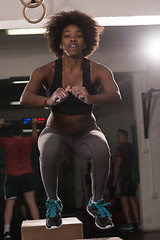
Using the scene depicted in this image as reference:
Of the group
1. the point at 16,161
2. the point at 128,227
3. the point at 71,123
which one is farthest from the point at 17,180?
the point at 71,123

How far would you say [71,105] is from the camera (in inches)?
58.6

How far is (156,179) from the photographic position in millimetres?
4262

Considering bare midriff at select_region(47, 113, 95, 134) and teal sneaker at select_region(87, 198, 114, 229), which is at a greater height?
bare midriff at select_region(47, 113, 95, 134)

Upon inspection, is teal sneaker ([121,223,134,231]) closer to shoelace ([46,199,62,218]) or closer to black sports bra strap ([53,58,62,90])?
shoelace ([46,199,62,218])

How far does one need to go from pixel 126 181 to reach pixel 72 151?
9.53 ft

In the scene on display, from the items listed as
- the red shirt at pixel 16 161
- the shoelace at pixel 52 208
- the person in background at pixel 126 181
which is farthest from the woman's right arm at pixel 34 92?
the person in background at pixel 126 181

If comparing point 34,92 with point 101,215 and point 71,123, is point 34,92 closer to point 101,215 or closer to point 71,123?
point 71,123

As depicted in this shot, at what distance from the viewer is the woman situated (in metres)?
1.48

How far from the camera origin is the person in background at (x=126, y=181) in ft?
14.1

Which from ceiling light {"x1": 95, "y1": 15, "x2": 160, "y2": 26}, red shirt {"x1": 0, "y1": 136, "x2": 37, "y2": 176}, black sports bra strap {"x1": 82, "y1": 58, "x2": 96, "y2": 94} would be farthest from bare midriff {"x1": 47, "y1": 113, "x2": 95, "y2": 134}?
red shirt {"x1": 0, "y1": 136, "x2": 37, "y2": 176}

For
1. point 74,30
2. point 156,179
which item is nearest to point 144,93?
point 156,179

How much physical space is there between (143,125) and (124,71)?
0.62 metres

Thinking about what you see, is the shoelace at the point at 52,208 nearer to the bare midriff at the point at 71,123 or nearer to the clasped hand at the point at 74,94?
the bare midriff at the point at 71,123

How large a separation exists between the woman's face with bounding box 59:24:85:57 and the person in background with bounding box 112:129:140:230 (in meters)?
2.83
